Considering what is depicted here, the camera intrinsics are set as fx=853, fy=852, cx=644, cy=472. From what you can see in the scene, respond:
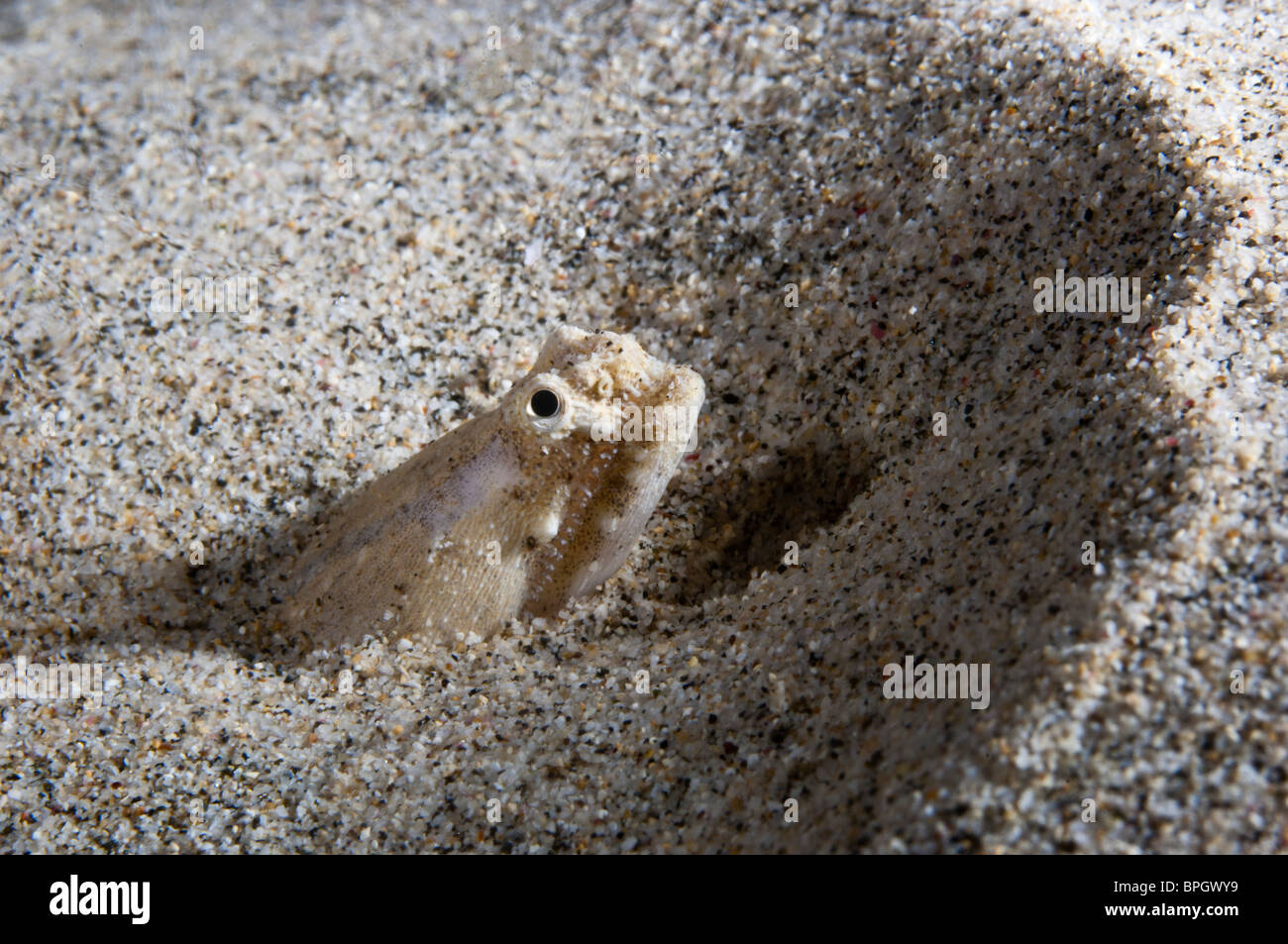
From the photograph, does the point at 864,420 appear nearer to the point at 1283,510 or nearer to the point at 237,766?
the point at 1283,510

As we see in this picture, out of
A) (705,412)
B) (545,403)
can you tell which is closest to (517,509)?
(545,403)

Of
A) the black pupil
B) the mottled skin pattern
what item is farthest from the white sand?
the black pupil

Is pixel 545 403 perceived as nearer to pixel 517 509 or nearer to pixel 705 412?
pixel 517 509

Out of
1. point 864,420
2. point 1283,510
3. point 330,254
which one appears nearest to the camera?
point 1283,510

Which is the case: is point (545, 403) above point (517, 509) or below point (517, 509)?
above
